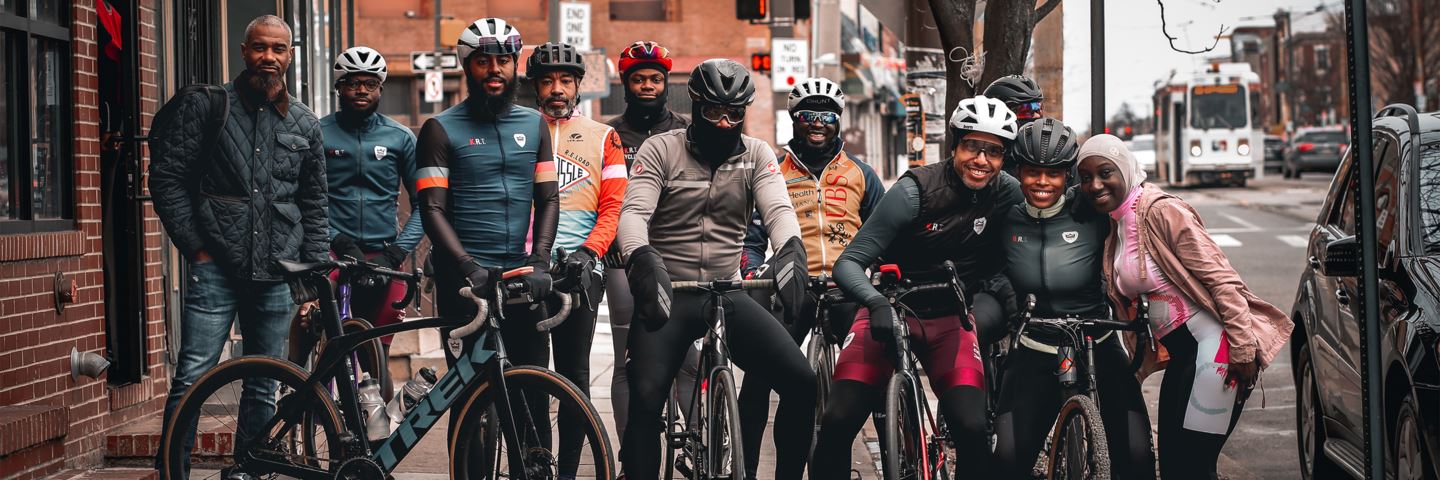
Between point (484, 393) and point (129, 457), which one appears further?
point (129, 457)

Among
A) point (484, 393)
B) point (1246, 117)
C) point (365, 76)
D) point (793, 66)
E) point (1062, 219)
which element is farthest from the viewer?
point (1246, 117)

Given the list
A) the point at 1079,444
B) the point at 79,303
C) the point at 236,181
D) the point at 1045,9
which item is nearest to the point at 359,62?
the point at 236,181

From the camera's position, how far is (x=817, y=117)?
7.12m

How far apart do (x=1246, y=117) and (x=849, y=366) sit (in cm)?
3934

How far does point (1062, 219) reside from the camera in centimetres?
631

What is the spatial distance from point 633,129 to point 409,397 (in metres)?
1.94

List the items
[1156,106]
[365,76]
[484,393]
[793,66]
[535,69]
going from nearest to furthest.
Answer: [484,393], [535,69], [365,76], [793,66], [1156,106]

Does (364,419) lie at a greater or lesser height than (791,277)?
lesser

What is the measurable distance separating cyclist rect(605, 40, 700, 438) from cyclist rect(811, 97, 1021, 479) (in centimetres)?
72

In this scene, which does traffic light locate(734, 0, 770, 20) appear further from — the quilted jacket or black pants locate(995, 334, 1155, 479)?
black pants locate(995, 334, 1155, 479)

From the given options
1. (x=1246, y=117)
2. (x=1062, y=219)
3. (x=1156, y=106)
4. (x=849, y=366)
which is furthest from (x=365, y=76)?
(x=1156, y=106)

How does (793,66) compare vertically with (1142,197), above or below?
above

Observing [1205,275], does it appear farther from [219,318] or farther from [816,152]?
[219,318]

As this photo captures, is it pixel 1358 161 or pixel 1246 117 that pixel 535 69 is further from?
pixel 1246 117
